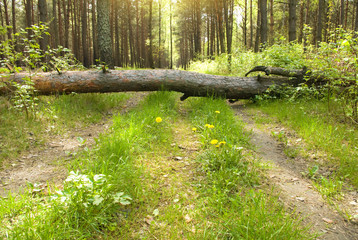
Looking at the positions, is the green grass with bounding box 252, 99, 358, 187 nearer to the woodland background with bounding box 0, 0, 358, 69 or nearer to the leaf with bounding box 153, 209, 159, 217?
the woodland background with bounding box 0, 0, 358, 69

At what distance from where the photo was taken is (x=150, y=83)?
5945 mm

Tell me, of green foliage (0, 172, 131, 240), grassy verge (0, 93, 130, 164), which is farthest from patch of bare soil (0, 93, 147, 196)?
green foliage (0, 172, 131, 240)

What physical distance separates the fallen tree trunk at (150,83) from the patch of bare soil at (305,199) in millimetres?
3116

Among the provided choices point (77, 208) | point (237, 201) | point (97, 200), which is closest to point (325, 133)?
point (237, 201)

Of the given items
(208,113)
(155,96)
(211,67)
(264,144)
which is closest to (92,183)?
(264,144)

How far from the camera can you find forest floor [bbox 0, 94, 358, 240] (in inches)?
75.6

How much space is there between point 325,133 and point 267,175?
5.75ft

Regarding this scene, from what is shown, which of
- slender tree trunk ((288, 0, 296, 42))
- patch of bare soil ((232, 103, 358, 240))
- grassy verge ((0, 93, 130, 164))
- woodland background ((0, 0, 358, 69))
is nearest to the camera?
patch of bare soil ((232, 103, 358, 240))

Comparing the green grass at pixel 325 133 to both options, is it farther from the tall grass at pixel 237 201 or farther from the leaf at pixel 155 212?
the leaf at pixel 155 212

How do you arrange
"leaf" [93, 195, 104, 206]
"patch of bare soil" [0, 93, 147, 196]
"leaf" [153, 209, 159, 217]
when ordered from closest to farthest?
"leaf" [93, 195, 104, 206]
"leaf" [153, 209, 159, 217]
"patch of bare soil" [0, 93, 147, 196]

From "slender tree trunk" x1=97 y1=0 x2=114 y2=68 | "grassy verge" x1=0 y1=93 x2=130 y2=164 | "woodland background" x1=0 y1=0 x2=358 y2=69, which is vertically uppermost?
"woodland background" x1=0 y1=0 x2=358 y2=69

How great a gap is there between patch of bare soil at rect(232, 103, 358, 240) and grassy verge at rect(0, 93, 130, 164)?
395cm

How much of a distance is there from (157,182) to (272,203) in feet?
4.24

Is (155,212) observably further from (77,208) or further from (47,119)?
(47,119)
